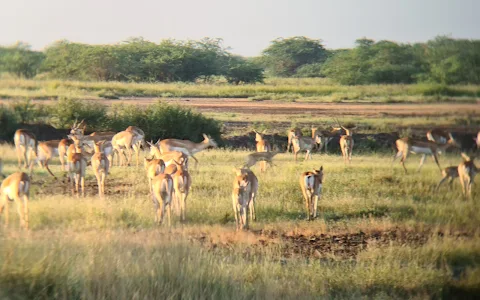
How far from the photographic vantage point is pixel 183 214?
10.3 meters

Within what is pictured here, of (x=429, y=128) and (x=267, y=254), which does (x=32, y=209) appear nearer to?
(x=267, y=254)

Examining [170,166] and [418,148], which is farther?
[170,166]

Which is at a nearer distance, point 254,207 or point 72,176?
point 254,207

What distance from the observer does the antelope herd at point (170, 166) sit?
9.55 meters

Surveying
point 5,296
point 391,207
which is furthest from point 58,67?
point 5,296

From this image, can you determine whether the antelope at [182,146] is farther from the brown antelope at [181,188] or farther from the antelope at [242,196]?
the antelope at [242,196]

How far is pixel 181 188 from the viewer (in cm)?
1051

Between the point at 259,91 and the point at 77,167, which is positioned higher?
the point at 259,91

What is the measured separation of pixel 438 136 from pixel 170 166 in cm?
416

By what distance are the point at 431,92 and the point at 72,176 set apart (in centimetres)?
663

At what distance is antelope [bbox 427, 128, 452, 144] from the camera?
870 cm

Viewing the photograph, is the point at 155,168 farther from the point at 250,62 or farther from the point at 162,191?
the point at 250,62

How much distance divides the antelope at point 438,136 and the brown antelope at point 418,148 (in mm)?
90

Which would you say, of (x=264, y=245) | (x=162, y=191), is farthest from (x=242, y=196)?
(x=162, y=191)
